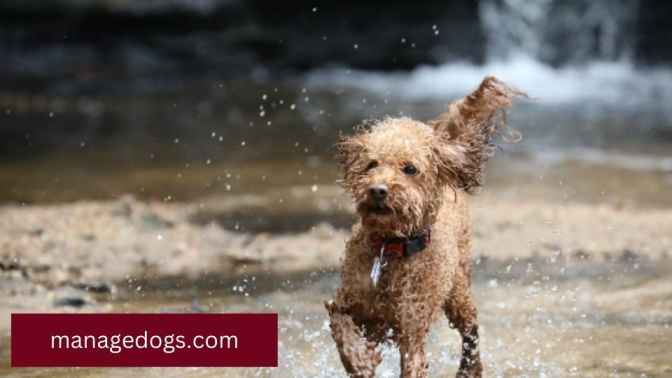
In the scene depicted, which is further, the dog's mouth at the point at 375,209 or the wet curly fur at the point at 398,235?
the wet curly fur at the point at 398,235

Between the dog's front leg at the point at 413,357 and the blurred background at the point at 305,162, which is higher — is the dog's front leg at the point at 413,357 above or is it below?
below

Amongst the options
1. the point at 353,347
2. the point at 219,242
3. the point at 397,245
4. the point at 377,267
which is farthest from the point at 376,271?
the point at 219,242

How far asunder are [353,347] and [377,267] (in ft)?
1.08

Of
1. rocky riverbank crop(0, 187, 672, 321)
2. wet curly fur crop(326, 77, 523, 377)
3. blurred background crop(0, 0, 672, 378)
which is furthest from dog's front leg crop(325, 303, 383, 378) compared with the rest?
rocky riverbank crop(0, 187, 672, 321)

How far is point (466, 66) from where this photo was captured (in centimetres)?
2034

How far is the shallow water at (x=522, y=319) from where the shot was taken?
5.89 meters

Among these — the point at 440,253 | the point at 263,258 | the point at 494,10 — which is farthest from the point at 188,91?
the point at 440,253

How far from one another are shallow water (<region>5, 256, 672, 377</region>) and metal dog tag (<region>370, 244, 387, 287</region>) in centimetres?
44

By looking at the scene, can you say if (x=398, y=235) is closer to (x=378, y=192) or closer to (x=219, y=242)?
(x=378, y=192)

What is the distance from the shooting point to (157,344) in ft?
18.7

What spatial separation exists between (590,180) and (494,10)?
10.3m

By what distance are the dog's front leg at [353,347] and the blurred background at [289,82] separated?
21.4ft

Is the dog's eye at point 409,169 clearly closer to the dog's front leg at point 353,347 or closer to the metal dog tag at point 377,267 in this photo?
the metal dog tag at point 377,267

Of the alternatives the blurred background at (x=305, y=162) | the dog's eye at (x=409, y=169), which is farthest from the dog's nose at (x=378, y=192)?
the blurred background at (x=305, y=162)
